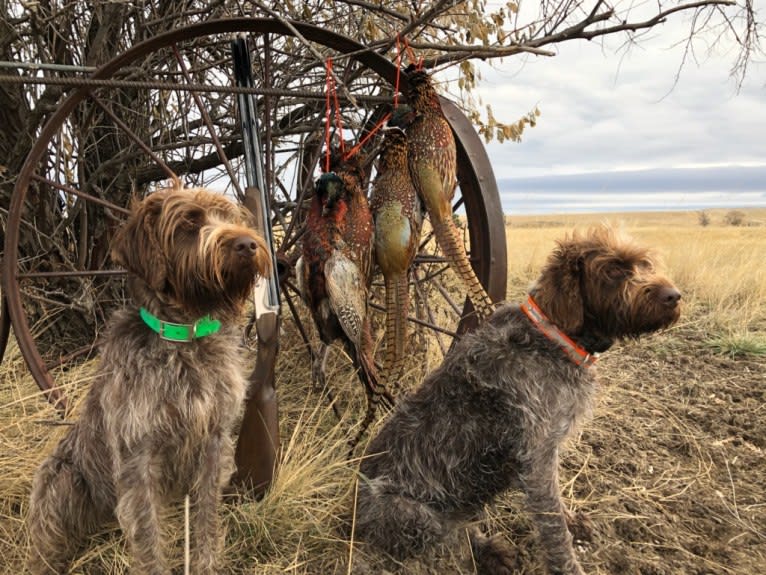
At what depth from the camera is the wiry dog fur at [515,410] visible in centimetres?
285

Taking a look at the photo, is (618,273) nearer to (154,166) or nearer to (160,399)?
(160,399)

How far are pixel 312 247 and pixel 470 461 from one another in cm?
133

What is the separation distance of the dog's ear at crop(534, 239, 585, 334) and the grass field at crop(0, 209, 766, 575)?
1.09 feet

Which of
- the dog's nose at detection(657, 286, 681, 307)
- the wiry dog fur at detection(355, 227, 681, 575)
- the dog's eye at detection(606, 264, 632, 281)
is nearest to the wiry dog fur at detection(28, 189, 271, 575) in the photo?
the wiry dog fur at detection(355, 227, 681, 575)

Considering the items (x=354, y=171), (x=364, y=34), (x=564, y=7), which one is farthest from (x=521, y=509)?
(x=364, y=34)

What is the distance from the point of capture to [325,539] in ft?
10.7

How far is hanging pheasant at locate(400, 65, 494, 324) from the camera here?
310cm

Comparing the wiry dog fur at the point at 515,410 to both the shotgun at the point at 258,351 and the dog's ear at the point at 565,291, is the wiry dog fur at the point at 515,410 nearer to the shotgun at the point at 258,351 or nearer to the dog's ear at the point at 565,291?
the dog's ear at the point at 565,291

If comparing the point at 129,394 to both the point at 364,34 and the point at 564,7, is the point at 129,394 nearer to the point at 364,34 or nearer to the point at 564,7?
the point at 564,7

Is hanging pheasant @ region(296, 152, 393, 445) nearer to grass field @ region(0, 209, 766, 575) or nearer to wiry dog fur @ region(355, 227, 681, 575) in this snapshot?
wiry dog fur @ region(355, 227, 681, 575)

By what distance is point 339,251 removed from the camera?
9.80 ft

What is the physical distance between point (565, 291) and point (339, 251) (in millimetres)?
1111

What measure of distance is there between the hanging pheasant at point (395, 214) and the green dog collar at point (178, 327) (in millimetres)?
951

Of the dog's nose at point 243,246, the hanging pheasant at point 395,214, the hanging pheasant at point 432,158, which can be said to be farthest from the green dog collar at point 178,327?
the hanging pheasant at point 432,158
